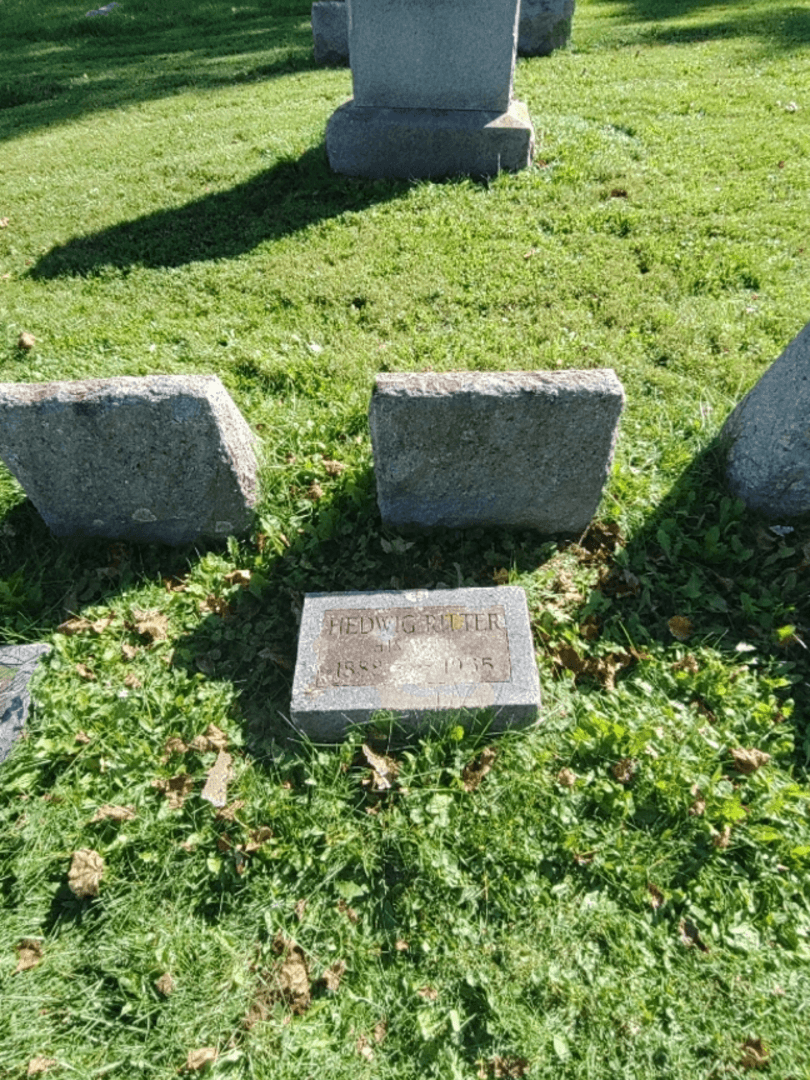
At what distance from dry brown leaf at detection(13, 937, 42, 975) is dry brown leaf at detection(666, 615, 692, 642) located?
9.29 feet

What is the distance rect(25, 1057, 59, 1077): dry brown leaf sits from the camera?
2.01 meters

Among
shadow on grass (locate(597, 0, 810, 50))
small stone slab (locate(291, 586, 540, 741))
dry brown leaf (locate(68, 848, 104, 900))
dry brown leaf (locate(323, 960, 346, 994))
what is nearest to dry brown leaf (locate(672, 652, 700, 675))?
small stone slab (locate(291, 586, 540, 741))

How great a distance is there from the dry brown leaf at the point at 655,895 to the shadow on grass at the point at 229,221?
218 inches

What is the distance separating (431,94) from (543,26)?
458 centimetres

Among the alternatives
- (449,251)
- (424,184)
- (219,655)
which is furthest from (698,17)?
(219,655)

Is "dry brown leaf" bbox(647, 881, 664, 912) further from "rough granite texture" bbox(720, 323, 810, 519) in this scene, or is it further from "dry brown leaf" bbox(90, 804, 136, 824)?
"rough granite texture" bbox(720, 323, 810, 519)

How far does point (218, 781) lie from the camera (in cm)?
259

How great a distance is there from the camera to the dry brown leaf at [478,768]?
2575 millimetres

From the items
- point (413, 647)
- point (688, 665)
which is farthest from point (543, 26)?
point (413, 647)

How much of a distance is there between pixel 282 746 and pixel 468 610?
1.00 m

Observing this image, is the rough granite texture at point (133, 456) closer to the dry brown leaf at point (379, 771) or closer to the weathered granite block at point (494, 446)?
the weathered granite block at point (494, 446)

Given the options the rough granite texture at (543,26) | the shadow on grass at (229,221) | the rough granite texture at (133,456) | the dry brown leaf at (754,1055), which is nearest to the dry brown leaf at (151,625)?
the rough granite texture at (133,456)

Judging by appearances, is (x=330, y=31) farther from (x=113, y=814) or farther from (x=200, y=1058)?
(x=200, y=1058)

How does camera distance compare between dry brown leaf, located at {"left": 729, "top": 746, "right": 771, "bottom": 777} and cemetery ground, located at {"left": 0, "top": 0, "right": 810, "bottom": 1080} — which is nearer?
cemetery ground, located at {"left": 0, "top": 0, "right": 810, "bottom": 1080}
